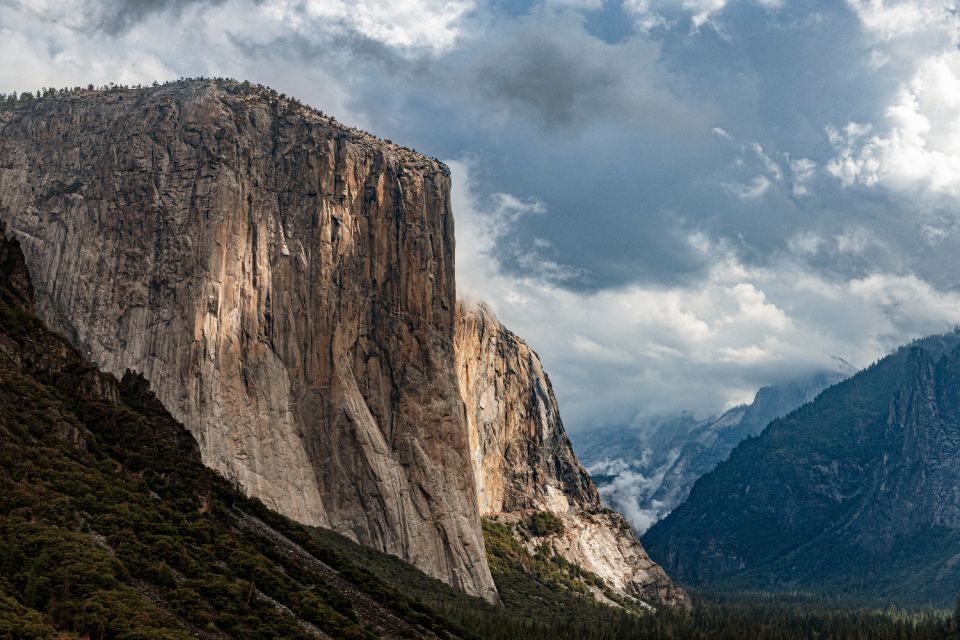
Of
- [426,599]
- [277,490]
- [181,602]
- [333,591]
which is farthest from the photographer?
[277,490]

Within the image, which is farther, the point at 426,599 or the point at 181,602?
the point at 426,599

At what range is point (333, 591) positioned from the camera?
119m

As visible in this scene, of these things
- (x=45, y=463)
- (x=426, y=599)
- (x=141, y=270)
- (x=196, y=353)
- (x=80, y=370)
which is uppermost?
(x=141, y=270)

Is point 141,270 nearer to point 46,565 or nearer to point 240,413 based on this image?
point 240,413

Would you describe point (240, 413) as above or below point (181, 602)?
above

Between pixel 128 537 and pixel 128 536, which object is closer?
pixel 128 537

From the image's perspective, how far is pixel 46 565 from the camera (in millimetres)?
85500

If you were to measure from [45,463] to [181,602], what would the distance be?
823 inches

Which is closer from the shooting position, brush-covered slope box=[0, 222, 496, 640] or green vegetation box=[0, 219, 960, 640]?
green vegetation box=[0, 219, 960, 640]

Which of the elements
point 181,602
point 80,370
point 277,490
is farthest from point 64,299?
point 181,602

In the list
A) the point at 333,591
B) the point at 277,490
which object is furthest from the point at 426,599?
the point at 333,591

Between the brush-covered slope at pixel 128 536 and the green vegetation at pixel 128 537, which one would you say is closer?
the green vegetation at pixel 128 537

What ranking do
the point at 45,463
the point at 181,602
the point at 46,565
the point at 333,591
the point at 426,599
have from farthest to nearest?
the point at 426,599 < the point at 333,591 < the point at 45,463 < the point at 181,602 < the point at 46,565

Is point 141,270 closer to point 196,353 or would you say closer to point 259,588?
point 196,353
